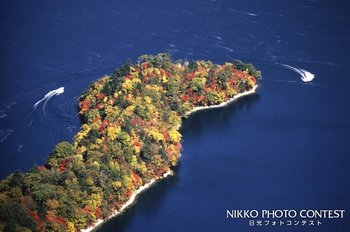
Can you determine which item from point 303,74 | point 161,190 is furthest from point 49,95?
point 303,74

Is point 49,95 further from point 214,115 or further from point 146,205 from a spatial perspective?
point 146,205

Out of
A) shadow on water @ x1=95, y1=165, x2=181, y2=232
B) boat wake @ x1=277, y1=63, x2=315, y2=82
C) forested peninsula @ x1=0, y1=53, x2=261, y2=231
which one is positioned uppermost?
boat wake @ x1=277, y1=63, x2=315, y2=82

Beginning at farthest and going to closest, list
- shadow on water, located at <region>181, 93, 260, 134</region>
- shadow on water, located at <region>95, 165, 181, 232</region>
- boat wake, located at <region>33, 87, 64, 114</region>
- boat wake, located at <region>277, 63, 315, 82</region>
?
boat wake, located at <region>277, 63, 315, 82</region> → boat wake, located at <region>33, 87, 64, 114</region> → shadow on water, located at <region>181, 93, 260, 134</region> → shadow on water, located at <region>95, 165, 181, 232</region>

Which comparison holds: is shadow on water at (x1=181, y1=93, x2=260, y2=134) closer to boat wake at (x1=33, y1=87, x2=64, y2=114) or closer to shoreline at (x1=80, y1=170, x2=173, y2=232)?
shoreline at (x1=80, y1=170, x2=173, y2=232)

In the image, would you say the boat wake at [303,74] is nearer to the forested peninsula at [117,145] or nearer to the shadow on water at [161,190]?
the forested peninsula at [117,145]

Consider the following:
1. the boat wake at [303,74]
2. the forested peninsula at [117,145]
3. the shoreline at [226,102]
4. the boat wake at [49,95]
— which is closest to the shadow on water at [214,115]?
the shoreline at [226,102]

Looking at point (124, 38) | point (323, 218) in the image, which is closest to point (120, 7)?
point (124, 38)

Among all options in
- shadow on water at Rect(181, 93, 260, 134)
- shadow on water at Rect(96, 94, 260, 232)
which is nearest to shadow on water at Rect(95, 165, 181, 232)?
shadow on water at Rect(96, 94, 260, 232)
